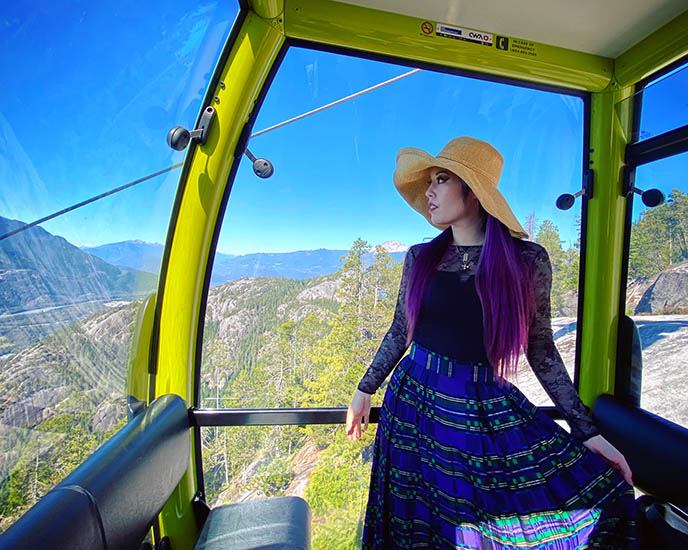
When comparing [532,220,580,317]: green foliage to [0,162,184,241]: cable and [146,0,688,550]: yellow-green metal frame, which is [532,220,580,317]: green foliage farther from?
[0,162,184,241]: cable

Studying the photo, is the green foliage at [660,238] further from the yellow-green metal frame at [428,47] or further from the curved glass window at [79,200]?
the curved glass window at [79,200]

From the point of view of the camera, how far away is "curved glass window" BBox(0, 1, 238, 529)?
0.78m

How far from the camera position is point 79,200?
1.03 m

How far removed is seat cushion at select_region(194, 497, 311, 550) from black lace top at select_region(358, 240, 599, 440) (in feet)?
2.97

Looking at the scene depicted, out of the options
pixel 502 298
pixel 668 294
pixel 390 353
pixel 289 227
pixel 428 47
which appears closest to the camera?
pixel 502 298

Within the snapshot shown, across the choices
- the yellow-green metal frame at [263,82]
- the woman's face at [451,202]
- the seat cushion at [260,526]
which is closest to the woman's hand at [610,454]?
the woman's face at [451,202]

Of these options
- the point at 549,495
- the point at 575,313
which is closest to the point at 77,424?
the point at 549,495

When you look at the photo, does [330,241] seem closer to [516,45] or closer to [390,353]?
[390,353]

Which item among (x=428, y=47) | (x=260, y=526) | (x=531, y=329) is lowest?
(x=260, y=526)

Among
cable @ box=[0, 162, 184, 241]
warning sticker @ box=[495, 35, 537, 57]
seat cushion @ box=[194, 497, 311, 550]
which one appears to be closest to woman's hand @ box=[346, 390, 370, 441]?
Answer: seat cushion @ box=[194, 497, 311, 550]

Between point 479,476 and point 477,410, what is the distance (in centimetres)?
19

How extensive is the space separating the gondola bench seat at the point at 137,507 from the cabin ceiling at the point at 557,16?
1857mm

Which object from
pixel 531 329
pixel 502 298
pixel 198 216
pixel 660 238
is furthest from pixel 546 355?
pixel 198 216

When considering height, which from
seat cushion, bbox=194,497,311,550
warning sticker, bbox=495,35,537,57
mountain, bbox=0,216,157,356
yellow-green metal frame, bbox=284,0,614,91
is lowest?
seat cushion, bbox=194,497,311,550
